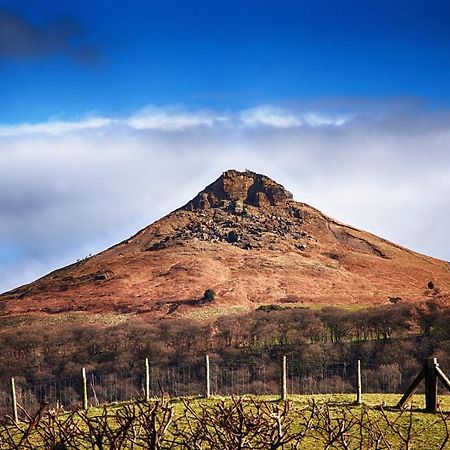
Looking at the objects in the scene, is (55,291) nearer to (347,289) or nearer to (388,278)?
(347,289)

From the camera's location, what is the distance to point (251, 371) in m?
55.7

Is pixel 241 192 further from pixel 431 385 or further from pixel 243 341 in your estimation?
pixel 431 385

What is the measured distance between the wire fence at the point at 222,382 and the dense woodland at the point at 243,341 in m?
1.74

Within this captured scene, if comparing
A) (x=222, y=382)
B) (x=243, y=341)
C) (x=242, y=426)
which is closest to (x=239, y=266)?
(x=243, y=341)

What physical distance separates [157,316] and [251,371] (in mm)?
32832

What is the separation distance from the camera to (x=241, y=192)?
470 feet

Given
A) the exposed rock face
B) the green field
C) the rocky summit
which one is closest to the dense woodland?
the rocky summit

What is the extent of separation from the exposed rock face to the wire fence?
81.8 metres

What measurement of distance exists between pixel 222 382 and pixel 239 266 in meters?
57.2

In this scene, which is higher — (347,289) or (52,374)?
(347,289)

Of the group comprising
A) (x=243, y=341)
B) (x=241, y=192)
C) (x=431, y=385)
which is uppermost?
(x=241, y=192)

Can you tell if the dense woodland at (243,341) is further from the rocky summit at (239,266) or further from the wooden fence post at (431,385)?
the wooden fence post at (431,385)

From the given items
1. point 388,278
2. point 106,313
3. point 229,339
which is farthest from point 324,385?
point 388,278

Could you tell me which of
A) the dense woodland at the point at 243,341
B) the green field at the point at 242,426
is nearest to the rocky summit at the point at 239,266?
the dense woodland at the point at 243,341
